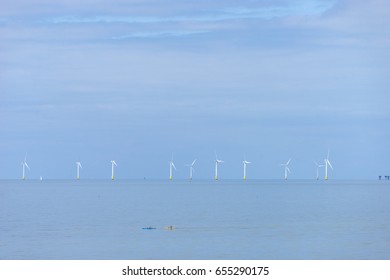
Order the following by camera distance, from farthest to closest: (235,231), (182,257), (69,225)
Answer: (69,225) < (235,231) < (182,257)

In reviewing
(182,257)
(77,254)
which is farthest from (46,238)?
(182,257)

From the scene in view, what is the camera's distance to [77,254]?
56125 millimetres

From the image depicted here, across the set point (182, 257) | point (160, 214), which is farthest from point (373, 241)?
point (160, 214)

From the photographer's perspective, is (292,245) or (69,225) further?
(69,225)

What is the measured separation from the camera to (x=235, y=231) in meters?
74.1

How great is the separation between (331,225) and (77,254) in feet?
106

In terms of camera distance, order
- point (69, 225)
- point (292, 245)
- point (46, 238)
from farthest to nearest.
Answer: point (69, 225)
point (46, 238)
point (292, 245)

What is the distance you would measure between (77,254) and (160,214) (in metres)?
43.7

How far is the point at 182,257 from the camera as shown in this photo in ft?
181
